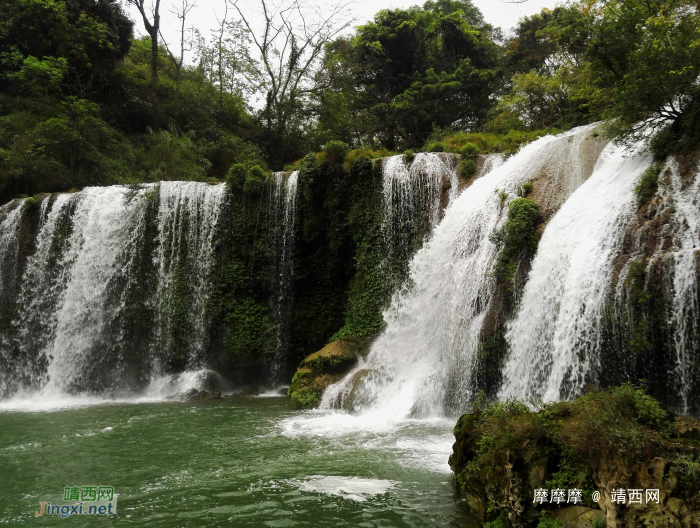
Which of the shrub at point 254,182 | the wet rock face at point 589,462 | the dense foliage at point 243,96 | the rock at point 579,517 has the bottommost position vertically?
the rock at point 579,517

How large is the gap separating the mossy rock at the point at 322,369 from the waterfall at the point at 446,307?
0.35 m

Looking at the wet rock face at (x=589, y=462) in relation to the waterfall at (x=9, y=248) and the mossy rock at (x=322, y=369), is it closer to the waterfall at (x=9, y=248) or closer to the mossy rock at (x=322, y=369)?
the mossy rock at (x=322, y=369)

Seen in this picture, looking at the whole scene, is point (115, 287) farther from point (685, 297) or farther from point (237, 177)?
point (685, 297)

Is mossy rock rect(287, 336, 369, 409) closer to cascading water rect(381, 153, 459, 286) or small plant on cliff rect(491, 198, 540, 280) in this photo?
cascading water rect(381, 153, 459, 286)

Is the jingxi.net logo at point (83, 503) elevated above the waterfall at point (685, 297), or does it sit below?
below

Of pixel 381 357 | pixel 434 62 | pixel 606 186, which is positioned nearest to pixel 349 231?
pixel 381 357

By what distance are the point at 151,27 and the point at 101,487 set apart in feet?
99.0

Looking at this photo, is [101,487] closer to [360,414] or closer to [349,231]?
[360,414]

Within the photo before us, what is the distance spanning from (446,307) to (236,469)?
20.7ft

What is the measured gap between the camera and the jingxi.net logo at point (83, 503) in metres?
5.51

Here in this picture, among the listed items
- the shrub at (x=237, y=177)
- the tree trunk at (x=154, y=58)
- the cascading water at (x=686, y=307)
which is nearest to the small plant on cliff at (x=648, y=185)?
the cascading water at (x=686, y=307)

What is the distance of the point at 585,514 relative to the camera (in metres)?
4.21

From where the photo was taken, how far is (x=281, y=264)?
16469mm

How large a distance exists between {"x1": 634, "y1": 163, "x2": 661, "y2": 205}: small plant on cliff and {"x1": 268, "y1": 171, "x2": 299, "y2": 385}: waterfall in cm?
1004
